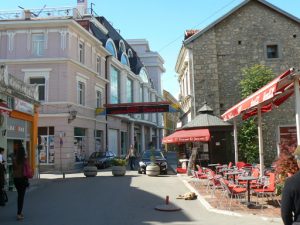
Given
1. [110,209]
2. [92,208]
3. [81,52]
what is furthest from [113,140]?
[110,209]

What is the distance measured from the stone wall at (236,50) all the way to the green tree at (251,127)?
1.57m

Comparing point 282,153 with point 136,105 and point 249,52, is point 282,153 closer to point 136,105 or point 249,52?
point 249,52

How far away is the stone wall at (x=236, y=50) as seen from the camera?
26297 mm

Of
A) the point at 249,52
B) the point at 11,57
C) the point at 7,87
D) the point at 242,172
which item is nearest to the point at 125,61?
the point at 11,57

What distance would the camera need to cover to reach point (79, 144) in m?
32.3

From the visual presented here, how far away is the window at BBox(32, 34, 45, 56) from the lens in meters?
30.5

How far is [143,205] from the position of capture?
11.6 meters

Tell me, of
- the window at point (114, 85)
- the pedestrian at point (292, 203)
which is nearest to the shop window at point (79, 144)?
the window at point (114, 85)

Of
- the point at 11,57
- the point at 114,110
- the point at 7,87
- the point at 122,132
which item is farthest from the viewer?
the point at 122,132

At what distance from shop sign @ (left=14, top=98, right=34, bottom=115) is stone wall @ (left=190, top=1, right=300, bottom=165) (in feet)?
36.9

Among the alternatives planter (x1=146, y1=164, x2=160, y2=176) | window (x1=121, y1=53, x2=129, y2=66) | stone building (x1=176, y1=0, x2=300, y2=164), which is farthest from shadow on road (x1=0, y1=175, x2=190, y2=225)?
window (x1=121, y1=53, x2=129, y2=66)

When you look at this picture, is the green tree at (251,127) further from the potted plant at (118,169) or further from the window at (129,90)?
the window at (129,90)

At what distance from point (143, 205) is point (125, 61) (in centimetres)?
3727

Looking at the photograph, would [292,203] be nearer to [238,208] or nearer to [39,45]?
[238,208]
